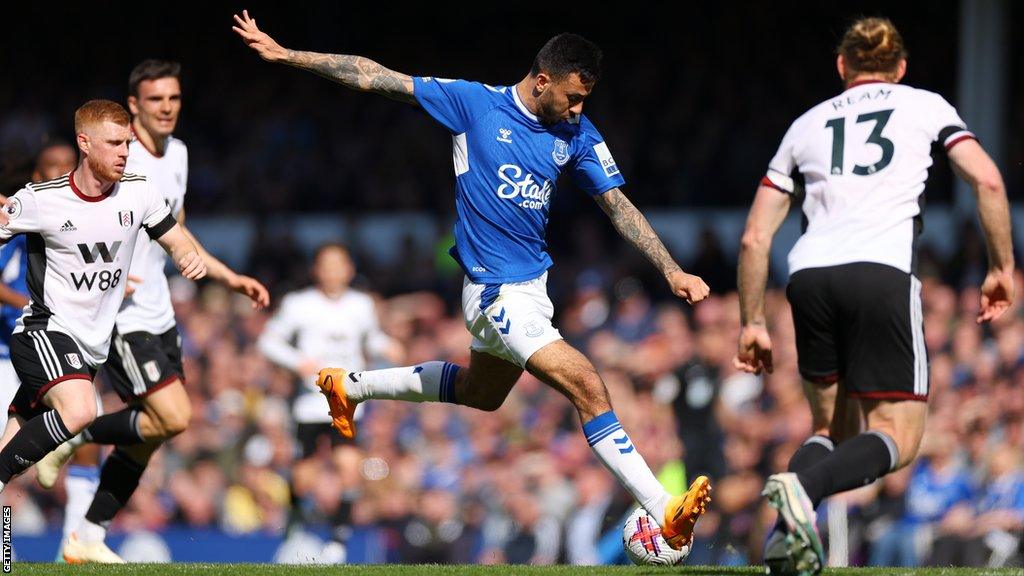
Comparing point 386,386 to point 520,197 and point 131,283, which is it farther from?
point 131,283

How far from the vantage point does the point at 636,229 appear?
7410 mm

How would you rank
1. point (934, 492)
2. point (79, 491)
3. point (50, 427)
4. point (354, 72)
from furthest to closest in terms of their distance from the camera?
point (934, 492), point (79, 491), point (354, 72), point (50, 427)

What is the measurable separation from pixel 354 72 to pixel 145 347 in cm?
223

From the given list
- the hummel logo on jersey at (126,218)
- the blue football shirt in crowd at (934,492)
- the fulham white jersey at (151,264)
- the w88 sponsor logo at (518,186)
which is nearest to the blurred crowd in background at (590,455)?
the blue football shirt in crowd at (934,492)

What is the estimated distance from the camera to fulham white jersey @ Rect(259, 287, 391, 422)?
1141 centimetres

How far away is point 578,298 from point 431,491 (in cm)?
322

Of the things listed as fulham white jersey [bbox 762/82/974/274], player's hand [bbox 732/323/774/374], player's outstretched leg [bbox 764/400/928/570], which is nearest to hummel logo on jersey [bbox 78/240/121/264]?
player's hand [bbox 732/323/774/374]

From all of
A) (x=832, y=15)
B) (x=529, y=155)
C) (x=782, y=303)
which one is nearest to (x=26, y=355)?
(x=529, y=155)

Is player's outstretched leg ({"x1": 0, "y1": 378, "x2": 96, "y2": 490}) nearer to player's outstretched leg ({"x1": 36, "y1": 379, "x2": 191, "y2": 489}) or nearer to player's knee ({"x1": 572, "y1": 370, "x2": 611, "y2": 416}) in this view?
player's outstretched leg ({"x1": 36, "y1": 379, "x2": 191, "y2": 489})

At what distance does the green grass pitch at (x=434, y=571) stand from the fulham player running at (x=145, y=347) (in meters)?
1.15

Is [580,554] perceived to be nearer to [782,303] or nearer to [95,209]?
[782,303]

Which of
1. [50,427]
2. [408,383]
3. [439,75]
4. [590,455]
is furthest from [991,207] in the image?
[439,75]

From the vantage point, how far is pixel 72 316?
24.4 ft

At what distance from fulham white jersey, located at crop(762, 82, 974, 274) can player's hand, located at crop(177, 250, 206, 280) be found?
2957 millimetres
